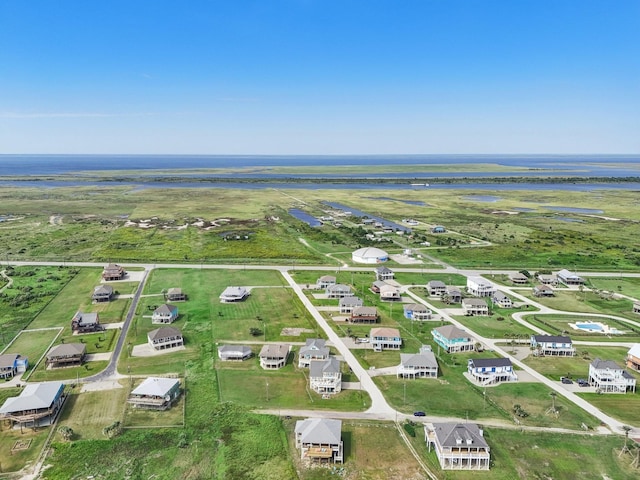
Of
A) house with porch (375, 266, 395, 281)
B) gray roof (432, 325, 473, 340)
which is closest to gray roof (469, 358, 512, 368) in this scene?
gray roof (432, 325, 473, 340)

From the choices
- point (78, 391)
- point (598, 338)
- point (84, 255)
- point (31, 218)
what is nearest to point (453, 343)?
point (598, 338)

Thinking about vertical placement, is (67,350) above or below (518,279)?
above

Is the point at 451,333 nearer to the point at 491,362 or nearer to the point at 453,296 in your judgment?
the point at 491,362

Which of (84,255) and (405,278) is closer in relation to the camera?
(405,278)

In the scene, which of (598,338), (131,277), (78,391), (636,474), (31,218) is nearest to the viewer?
(636,474)

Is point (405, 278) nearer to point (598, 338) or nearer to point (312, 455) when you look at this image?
point (598, 338)

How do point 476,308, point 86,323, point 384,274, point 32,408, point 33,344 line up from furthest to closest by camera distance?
point 384,274
point 476,308
point 86,323
point 33,344
point 32,408

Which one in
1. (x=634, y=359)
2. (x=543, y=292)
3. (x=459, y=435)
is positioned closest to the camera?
(x=459, y=435)

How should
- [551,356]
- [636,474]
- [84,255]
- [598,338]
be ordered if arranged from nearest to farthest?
[636,474] → [551,356] → [598,338] → [84,255]

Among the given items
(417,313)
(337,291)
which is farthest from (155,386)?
(417,313)
